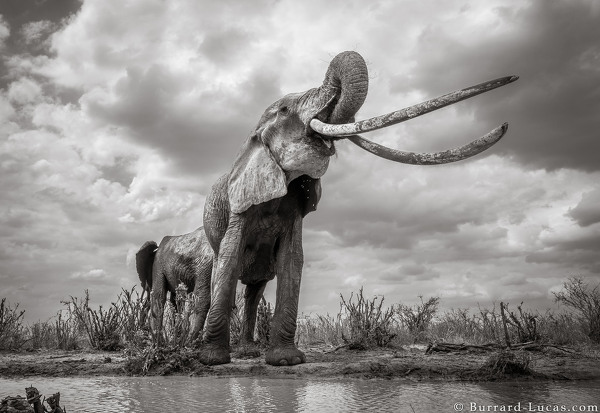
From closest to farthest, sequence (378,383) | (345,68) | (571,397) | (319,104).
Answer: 1. (571,397)
2. (378,383)
3. (345,68)
4. (319,104)

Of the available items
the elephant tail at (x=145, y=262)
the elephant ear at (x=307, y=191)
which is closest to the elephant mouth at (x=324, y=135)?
the elephant ear at (x=307, y=191)

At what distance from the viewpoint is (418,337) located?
35.7ft

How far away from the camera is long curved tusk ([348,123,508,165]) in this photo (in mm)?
4613

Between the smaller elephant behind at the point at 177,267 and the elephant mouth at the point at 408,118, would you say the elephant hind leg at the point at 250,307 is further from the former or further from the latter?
the elephant mouth at the point at 408,118

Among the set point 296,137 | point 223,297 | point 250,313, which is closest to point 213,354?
point 223,297

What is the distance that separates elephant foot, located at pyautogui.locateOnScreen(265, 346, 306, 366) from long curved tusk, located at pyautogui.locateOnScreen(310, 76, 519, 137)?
2.52m

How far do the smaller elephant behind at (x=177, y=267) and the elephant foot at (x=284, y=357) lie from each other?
9.06 feet

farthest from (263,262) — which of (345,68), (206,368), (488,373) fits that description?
(488,373)

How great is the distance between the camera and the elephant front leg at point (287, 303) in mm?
6382

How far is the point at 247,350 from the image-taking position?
8.19m

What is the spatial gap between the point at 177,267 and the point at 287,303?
4.81m

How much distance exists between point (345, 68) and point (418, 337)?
21.9 ft

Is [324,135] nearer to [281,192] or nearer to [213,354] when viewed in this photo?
[281,192]

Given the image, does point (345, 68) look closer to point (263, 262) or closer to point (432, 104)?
point (432, 104)
